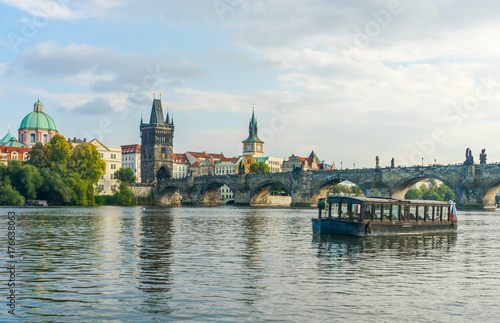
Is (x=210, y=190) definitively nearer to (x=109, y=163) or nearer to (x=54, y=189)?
(x=109, y=163)

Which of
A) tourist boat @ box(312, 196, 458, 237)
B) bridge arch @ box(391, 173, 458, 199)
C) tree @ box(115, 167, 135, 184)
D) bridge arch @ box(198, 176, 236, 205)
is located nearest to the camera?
tourist boat @ box(312, 196, 458, 237)

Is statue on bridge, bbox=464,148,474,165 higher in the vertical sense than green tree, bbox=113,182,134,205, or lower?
higher

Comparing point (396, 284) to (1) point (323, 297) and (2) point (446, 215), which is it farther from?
(2) point (446, 215)

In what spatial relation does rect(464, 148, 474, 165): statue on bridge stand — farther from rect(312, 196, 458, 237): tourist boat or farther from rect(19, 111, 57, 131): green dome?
rect(19, 111, 57, 131): green dome

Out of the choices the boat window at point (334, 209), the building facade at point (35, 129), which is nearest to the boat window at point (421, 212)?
the boat window at point (334, 209)

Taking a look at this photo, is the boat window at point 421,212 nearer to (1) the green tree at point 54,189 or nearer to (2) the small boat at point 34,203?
(2) the small boat at point 34,203

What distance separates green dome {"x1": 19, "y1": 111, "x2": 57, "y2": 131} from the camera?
184000 millimetres

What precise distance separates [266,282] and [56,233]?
2430 centimetres

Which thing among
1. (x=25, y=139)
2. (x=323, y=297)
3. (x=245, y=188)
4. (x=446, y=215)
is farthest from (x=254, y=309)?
(x=25, y=139)

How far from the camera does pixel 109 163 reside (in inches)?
6467

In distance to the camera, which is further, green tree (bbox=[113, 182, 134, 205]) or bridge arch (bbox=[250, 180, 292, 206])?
bridge arch (bbox=[250, 180, 292, 206])

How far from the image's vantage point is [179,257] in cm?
2566

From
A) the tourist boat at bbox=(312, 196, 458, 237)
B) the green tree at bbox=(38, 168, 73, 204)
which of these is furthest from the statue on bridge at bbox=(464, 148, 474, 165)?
the green tree at bbox=(38, 168, 73, 204)

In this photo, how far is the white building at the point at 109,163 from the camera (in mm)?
160500
